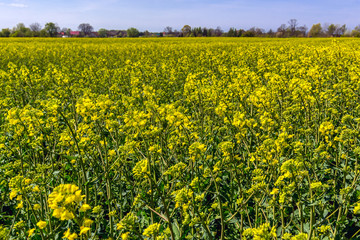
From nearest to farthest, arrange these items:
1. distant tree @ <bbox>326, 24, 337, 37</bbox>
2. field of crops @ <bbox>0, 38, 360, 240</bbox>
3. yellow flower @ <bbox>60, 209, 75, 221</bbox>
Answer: yellow flower @ <bbox>60, 209, 75, 221</bbox>
field of crops @ <bbox>0, 38, 360, 240</bbox>
distant tree @ <bbox>326, 24, 337, 37</bbox>

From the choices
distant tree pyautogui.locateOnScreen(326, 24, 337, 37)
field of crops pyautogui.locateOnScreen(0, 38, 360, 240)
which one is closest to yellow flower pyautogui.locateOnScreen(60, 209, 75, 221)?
field of crops pyautogui.locateOnScreen(0, 38, 360, 240)

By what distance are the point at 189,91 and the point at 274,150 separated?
10.2 feet

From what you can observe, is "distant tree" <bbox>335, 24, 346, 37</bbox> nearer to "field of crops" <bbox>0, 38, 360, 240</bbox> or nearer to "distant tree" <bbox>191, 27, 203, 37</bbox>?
"distant tree" <bbox>191, 27, 203, 37</bbox>

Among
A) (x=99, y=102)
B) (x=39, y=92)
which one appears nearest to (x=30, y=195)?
(x=99, y=102)

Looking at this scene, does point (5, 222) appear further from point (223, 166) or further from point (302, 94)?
point (302, 94)

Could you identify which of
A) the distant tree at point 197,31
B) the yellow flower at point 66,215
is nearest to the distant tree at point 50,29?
the distant tree at point 197,31

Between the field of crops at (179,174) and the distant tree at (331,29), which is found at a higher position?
the distant tree at (331,29)

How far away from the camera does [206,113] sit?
5734 mm

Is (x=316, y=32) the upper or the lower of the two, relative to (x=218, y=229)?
upper

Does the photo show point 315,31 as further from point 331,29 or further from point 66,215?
point 66,215

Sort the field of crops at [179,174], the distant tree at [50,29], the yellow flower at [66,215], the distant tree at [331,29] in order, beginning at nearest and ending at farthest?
the yellow flower at [66,215], the field of crops at [179,174], the distant tree at [50,29], the distant tree at [331,29]

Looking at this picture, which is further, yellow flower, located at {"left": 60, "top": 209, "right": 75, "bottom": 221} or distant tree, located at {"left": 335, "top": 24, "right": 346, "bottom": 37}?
distant tree, located at {"left": 335, "top": 24, "right": 346, "bottom": 37}

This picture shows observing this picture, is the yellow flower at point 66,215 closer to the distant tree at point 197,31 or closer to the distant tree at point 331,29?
the distant tree at point 197,31

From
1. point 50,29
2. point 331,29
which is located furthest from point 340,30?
point 50,29
